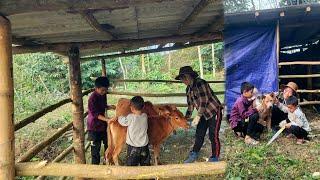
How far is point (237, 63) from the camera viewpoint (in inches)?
196

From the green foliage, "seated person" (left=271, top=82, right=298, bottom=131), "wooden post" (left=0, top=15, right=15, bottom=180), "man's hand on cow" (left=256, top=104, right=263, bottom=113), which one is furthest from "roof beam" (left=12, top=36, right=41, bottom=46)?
the green foliage

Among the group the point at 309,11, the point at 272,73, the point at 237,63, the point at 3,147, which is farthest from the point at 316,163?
the point at 3,147

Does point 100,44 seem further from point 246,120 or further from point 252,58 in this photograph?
point 246,120

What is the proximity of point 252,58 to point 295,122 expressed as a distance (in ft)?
4.46

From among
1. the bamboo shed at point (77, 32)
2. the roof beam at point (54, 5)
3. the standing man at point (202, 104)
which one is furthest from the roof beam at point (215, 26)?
the roof beam at point (54, 5)

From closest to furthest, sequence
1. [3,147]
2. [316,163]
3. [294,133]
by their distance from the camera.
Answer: [3,147]
[316,163]
[294,133]

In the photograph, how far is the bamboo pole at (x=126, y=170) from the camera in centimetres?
253

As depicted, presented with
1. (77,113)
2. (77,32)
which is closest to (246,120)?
(77,113)

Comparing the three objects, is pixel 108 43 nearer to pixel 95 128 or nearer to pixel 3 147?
pixel 95 128

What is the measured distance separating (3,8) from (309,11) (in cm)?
432

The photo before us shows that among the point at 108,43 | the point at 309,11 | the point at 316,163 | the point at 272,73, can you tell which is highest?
the point at 309,11

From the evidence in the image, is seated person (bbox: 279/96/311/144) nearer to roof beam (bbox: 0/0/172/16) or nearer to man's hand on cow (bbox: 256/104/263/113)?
man's hand on cow (bbox: 256/104/263/113)

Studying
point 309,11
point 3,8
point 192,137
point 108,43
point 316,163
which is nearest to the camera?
point 3,8

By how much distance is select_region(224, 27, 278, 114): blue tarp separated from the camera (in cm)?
497
